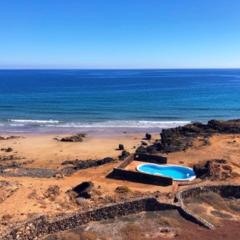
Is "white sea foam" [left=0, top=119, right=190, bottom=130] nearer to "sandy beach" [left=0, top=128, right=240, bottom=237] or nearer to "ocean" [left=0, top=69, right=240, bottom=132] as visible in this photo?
"ocean" [left=0, top=69, right=240, bottom=132]

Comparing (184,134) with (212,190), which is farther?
(184,134)

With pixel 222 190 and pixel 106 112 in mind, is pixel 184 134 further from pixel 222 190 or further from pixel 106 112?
pixel 106 112

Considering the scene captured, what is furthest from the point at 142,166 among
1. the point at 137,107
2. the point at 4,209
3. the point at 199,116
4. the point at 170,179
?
the point at 137,107

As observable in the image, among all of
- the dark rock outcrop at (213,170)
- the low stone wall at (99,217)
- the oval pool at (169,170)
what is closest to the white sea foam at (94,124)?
the oval pool at (169,170)

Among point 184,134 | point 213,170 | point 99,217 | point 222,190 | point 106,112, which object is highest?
point 213,170

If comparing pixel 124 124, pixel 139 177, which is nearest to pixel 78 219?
pixel 139 177

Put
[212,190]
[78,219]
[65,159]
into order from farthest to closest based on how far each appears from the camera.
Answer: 1. [65,159]
2. [212,190]
3. [78,219]

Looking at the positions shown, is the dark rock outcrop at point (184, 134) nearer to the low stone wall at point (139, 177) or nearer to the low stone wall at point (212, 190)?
the low stone wall at point (139, 177)
